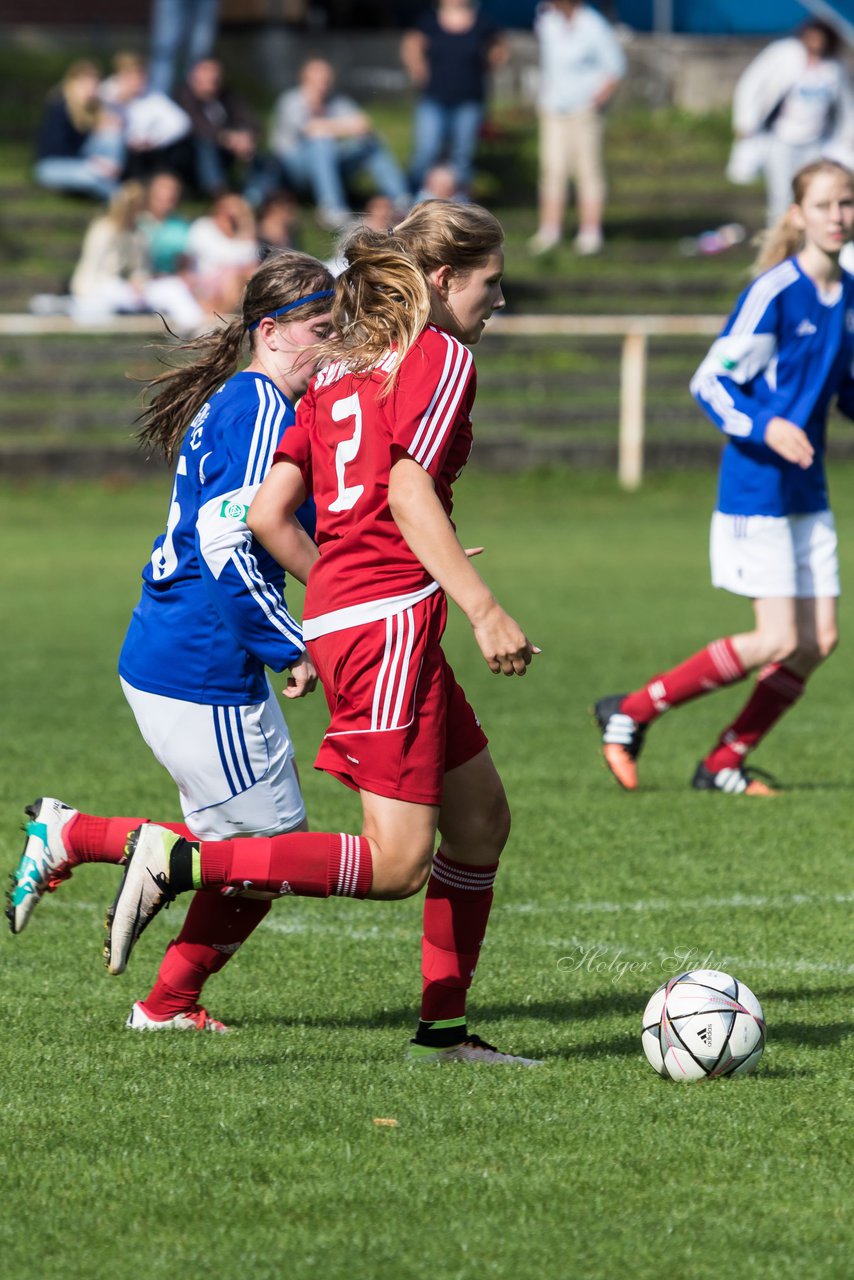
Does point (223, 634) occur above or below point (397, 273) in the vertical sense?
below

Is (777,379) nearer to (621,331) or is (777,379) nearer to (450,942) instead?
(450,942)

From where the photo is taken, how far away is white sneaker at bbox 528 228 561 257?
21.2 meters

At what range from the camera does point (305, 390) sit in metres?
→ 4.48

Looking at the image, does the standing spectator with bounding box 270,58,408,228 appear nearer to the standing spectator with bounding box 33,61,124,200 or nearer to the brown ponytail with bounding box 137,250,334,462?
the standing spectator with bounding box 33,61,124,200

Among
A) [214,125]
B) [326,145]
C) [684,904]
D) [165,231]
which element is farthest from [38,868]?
[214,125]

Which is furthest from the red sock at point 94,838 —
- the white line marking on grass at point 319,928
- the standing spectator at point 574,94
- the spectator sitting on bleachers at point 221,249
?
the standing spectator at point 574,94

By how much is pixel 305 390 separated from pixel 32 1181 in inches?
76.2

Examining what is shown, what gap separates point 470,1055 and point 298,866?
2.13 ft

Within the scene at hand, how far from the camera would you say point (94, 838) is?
3977 mm

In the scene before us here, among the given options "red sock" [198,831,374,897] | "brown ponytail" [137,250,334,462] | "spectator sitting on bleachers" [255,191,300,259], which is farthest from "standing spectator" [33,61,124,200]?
"red sock" [198,831,374,897]

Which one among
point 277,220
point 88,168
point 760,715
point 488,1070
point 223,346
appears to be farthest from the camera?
point 88,168

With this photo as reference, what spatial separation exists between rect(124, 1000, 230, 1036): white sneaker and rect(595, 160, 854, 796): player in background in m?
3.11

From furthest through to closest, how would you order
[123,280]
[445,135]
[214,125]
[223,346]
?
[445,135], [214,125], [123,280], [223,346]

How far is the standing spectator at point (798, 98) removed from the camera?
19594 mm
